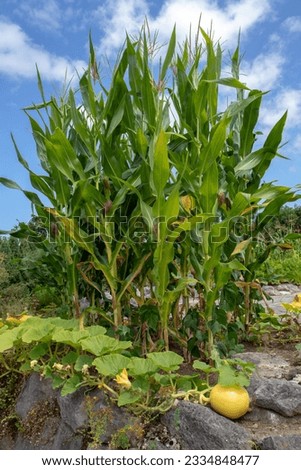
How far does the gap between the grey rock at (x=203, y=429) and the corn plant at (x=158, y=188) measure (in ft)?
2.59

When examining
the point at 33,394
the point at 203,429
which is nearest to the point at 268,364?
the point at 203,429

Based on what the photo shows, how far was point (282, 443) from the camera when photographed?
2.72 metres

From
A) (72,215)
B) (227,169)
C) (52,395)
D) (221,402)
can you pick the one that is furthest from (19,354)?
(227,169)

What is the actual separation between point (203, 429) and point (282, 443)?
401mm

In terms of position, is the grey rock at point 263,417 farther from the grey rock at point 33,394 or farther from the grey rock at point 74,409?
the grey rock at point 33,394

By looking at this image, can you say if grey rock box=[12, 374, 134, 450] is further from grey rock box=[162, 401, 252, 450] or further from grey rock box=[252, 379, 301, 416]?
grey rock box=[252, 379, 301, 416]

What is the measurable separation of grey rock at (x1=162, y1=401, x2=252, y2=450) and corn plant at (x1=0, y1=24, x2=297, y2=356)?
2.59 feet

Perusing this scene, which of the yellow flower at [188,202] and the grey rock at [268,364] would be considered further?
the yellow flower at [188,202]

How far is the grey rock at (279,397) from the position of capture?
300cm

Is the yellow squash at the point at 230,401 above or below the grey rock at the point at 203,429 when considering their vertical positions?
above

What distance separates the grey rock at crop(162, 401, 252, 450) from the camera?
2766 millimetres

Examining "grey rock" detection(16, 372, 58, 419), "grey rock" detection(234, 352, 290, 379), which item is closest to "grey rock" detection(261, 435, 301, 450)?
"grey rock" detection(234, 352, 290, 379)

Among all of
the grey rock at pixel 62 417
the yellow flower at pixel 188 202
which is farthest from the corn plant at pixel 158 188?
the grey rock at pixel 62 417

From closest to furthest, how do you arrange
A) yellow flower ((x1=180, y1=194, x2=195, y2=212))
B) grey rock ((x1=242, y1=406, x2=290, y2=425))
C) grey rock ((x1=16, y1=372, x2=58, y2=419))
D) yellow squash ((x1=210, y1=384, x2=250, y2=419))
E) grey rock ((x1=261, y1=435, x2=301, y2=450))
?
grey rock ((x1=261, y1=435, x2=301, y2=450)) < yellow squash ((x1=210, y1=384, x2=250, y2=419)) < grey rock ((x1=242, y1=406, x2=290, y2=425)) < grey rock ((x1=16, y1=372, x2=58, y2=419)) < yellow flower ((x1=180, y1=194, x2=195, y2=212))
